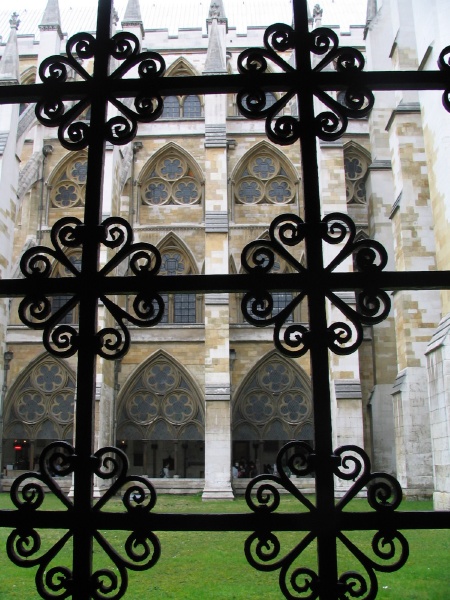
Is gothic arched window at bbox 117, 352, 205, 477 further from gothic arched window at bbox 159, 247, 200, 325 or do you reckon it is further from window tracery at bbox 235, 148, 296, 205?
window tracery at bbox 235, 148, 296, 205

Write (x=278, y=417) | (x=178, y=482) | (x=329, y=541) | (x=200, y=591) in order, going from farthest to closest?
(x=278, y=417)
(x=178, y=482)
(x=200, y=591)
(x=329, y=541)

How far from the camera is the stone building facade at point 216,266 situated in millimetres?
15820

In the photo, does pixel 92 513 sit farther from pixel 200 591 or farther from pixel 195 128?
pixel 195 128

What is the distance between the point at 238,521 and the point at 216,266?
1751cm

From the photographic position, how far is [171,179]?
2425cm

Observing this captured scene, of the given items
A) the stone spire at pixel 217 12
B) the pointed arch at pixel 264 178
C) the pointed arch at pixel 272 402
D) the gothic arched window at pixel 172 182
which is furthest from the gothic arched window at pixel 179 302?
the stone spire at pixel 217 12

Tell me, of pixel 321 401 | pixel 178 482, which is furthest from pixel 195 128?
pixel 321 401

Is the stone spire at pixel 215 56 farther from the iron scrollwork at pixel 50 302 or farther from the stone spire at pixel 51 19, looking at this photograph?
the iron scrollwork at pixel 50 302

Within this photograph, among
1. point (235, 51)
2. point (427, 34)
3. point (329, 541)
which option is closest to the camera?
point (329, 541)

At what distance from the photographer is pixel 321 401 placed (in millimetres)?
2504

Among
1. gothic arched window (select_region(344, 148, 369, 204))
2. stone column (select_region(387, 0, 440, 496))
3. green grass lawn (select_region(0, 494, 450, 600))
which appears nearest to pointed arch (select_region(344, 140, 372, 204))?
gothic arched window (select_region(344, 148, 369, 204))

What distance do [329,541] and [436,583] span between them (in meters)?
5.08

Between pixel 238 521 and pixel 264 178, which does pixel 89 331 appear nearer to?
pixel 238 521

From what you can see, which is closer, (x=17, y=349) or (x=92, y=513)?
(x=92, y=513)
